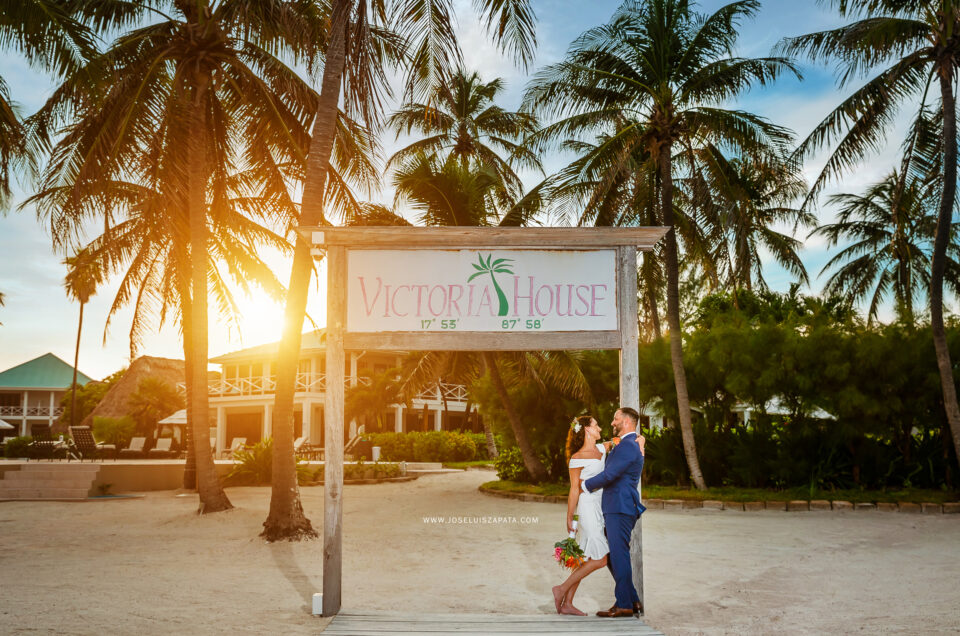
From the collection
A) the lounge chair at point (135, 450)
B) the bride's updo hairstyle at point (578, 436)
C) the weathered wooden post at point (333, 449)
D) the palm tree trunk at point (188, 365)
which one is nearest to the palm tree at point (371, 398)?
the palm tree trunk at point (188, 365)

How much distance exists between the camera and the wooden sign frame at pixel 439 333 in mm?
5934

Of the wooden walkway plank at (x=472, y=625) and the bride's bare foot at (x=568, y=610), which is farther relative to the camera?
the bride's bare foot at (x=568, y=610)

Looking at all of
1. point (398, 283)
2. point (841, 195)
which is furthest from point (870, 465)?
point (841, 195)

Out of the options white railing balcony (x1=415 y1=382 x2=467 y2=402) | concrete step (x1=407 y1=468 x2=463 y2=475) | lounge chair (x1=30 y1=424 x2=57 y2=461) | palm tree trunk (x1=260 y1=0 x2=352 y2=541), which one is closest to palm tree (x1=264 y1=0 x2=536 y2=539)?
palm tree trunk (x1=260 y1=0 x2=352 y2=541)

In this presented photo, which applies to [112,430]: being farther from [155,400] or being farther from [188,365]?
[188,365]

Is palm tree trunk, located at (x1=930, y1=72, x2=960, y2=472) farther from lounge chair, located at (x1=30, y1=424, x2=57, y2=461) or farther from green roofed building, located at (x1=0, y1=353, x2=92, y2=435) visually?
green roofed building, located at (x1=0, y1=353, x2=92, y2=435)

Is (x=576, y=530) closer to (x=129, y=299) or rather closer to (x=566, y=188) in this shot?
(x=566, y=188)

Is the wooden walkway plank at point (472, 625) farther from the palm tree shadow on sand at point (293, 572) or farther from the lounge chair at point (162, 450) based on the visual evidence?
the lounge chair at point (162, 450)

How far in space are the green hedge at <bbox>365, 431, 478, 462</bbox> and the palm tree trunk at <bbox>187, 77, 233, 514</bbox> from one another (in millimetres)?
15460

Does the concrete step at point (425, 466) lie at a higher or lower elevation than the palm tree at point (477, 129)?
lower

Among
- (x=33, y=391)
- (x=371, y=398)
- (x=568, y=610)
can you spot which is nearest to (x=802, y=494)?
(x=568, y=610)

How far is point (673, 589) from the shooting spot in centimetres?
719

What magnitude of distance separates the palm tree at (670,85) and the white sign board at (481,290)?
875 cm

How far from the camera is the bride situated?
5641 millimetres
